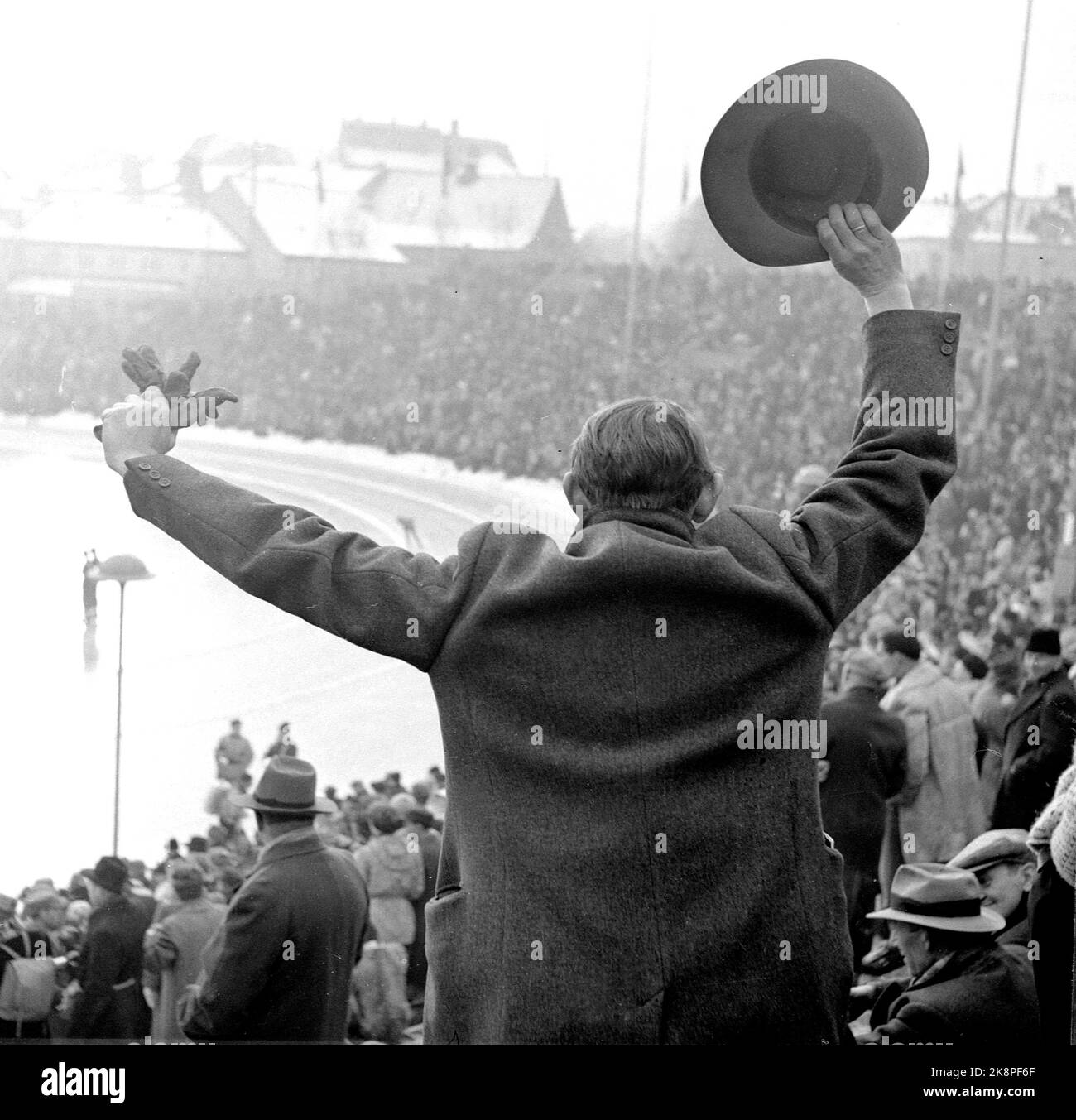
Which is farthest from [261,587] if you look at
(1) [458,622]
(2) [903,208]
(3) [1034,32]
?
(3) [1034,32]

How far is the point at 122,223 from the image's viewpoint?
390cm

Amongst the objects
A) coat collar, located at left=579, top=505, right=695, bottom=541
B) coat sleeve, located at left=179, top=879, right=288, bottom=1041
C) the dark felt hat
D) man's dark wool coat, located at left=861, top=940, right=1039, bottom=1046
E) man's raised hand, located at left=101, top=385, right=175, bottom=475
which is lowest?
coat sleeve, located at left=179, top=879, right=288, bottom=1041

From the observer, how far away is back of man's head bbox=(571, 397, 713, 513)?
4.10 feet

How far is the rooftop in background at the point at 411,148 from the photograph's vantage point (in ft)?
14.2

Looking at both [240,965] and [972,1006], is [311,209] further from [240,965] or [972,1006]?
[972,1006]

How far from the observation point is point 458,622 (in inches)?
47.6

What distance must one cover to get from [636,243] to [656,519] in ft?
13.7

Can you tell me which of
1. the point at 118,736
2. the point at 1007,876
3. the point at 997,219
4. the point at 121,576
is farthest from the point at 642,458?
the point at 997,219

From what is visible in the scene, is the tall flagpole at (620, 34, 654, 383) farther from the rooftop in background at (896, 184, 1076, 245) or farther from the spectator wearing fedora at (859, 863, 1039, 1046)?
→ the spectator wearing fedora at (859, 863, 1039, 1046)

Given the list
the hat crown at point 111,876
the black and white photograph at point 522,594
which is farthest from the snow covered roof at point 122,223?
the hat crown at point 111,876

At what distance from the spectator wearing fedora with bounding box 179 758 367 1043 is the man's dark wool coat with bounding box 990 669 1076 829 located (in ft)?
6.82


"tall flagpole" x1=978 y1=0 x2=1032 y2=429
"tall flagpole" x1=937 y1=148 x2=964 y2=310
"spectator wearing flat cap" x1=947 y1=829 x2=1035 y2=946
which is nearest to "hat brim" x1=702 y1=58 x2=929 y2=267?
"spectator wearing flat cap" x1=947 y1=829 x2=1035 y2=946

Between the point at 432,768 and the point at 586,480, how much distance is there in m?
3.76

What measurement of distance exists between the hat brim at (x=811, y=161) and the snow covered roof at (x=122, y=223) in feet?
8.66
